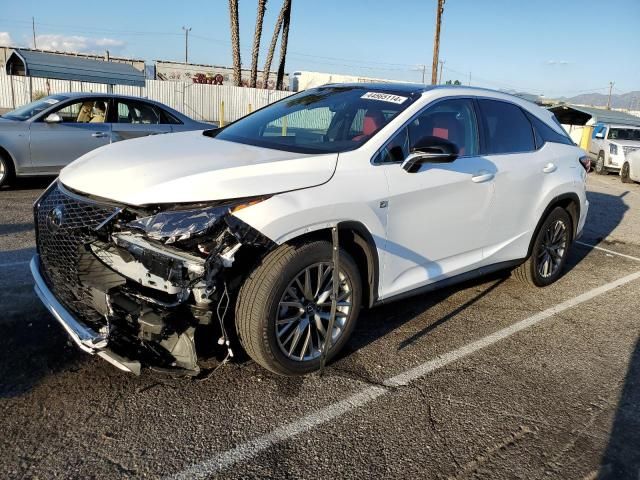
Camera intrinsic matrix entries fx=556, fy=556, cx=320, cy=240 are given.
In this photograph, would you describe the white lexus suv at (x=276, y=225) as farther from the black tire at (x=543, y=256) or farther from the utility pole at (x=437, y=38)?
the utility pole at (x=437, y=38)

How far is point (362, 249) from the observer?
355cm

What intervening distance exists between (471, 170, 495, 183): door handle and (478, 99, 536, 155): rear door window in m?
0.26

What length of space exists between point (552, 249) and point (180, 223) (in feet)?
13.4

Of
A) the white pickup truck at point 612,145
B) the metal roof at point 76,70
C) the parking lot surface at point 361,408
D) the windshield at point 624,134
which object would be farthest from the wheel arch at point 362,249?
the metal roof at point 76,70

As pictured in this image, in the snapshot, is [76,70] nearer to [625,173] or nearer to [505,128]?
[625,173]

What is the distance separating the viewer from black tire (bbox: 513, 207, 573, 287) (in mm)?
5289

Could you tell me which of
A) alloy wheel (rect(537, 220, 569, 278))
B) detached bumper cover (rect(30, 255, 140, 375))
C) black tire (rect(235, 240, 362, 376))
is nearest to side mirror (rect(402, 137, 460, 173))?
black tire (rect(235, 240, 362, 376))

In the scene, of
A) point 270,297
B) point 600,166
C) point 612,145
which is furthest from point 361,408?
point 600,166

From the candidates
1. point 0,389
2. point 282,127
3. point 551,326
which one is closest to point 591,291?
point 551,326

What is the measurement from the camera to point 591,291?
5.73 meters

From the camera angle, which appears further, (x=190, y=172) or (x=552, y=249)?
(x=552, y=249)

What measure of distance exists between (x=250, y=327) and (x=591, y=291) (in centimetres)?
415

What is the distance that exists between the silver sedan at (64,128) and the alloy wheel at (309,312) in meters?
6.92

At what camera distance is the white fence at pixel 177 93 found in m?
27.2
